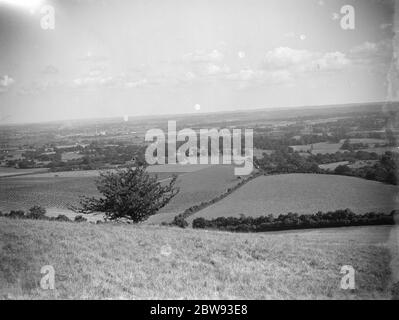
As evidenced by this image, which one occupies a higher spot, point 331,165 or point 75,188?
point 331,165

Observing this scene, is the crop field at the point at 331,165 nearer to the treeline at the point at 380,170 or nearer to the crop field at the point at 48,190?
the treeline at the point at 380,170

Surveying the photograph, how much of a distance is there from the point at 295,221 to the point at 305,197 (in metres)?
6.86

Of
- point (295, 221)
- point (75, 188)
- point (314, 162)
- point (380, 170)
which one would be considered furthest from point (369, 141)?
point (75, 188)

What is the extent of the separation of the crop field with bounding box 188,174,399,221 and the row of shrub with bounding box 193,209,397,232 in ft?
4.95

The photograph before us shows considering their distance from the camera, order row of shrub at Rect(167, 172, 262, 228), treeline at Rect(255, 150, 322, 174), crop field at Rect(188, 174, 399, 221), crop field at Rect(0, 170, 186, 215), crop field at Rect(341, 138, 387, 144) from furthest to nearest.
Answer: treeline at Rect(255, 150, 322, 174) < crop field at Rect(341, 138, 387, 144) < crop field at Rect(0, 170, 186, 215) < crop field at Rect(188, 174, 399, 221) < row of shrub at Rect(167, 172, 262, 228)

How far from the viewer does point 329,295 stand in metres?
8.72

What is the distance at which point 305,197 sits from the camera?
109 ft

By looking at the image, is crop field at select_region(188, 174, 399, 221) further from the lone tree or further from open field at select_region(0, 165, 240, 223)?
the lone tree

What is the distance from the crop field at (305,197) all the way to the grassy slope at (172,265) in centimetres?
1598

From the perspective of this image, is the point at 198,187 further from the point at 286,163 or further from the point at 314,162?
the point at 314,162

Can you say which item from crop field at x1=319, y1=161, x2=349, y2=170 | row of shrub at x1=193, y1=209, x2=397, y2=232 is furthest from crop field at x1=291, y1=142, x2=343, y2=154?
row of shrub at x1=193, y1=209, x2=397, y2=232

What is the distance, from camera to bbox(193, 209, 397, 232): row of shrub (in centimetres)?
2542
